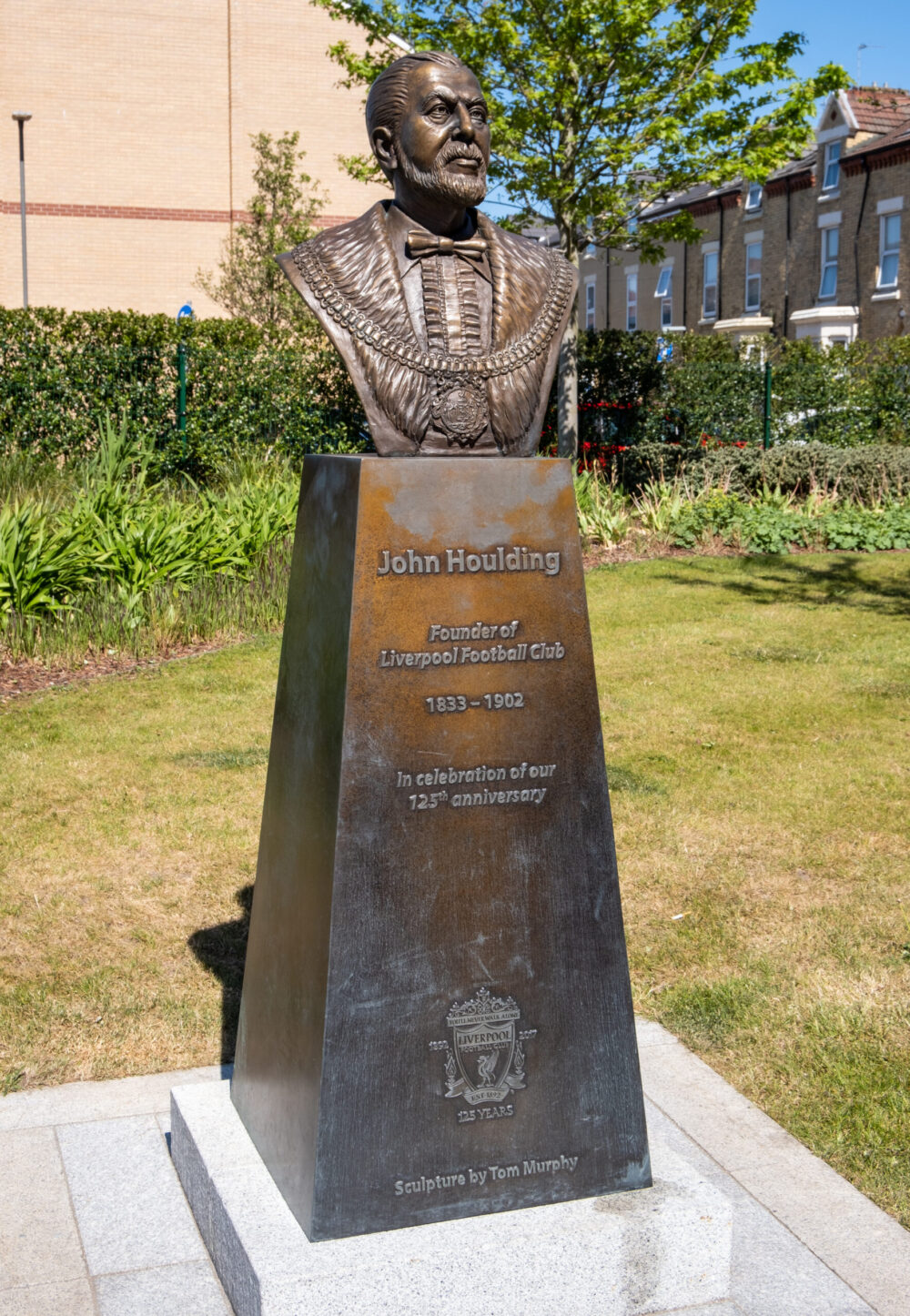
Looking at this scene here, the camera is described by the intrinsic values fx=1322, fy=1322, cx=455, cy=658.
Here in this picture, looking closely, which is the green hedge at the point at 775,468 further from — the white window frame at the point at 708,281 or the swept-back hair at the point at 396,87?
the white window frame at the point at 708,281

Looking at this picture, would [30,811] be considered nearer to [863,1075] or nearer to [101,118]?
[863,1075]

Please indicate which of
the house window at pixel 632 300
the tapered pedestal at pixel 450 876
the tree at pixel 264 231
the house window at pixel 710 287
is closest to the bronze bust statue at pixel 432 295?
the tapered pedestal at pixel 450 876

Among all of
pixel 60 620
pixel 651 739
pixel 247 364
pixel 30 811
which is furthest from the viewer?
pixel 247 364

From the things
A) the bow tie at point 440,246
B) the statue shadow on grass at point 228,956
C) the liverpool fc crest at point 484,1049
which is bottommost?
the statue shadow on grass at point 228,956

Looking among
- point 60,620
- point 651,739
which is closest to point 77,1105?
point 651,739

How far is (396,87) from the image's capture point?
3.40 m

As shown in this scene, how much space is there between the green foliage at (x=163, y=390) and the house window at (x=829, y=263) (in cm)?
2489

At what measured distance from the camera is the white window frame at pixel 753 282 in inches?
1497

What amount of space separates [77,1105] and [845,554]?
11.3m

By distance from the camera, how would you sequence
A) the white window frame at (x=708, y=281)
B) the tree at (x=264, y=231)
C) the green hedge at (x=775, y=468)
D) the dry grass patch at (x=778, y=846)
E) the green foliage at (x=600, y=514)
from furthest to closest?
the white window frame at (x=708, y=281), the tree at (x=264, y=231), the green hedge at (x=775, y=468), the green foliage at (x=600, y=514), the dry grass patch at (x=778, y=846)

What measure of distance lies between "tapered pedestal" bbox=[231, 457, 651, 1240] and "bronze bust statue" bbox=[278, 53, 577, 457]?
24 centimetres

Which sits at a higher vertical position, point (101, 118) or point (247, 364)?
point (101, 118)

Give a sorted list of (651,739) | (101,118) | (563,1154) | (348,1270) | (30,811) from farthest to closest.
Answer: (101,118) → (651,739) → (30,811) → (563,1154) → (348,1270)

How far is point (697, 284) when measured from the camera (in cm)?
4100
